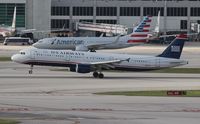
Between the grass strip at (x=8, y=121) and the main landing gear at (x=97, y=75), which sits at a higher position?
the main landing gear at (x=97, y=75)

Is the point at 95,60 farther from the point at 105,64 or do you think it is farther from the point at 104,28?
the point at 104,28

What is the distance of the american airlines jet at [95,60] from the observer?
6319cm

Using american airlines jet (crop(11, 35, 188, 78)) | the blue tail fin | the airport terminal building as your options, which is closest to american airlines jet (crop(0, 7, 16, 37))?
the airport terminal building

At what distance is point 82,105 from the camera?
38.9 metres

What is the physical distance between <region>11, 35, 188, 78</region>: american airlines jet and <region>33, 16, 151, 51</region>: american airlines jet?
4808 cm

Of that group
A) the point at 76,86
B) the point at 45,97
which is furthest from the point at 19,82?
the point at 45,97

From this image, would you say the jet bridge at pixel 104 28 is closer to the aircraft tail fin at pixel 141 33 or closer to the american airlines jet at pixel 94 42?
the aircraft tail fin at pixel 141 33

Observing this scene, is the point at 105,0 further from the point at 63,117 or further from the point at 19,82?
the point at 63,117

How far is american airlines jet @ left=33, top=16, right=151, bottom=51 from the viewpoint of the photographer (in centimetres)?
11550

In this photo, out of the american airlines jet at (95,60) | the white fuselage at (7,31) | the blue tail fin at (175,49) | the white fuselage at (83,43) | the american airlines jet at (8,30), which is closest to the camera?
the american airlines jet at (95,60)

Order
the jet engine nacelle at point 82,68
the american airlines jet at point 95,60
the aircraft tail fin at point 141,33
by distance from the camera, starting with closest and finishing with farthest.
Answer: the jet engine nacelle at point 82,68, the american airlines jet at point 95,60, the aircraft tail fin at point 141,33

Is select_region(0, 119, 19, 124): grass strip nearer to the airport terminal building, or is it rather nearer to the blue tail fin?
the blue tail fin

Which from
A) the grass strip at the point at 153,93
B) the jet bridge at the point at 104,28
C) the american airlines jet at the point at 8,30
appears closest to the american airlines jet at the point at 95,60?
the grass strip at the point at 153,93

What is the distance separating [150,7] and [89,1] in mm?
16662
